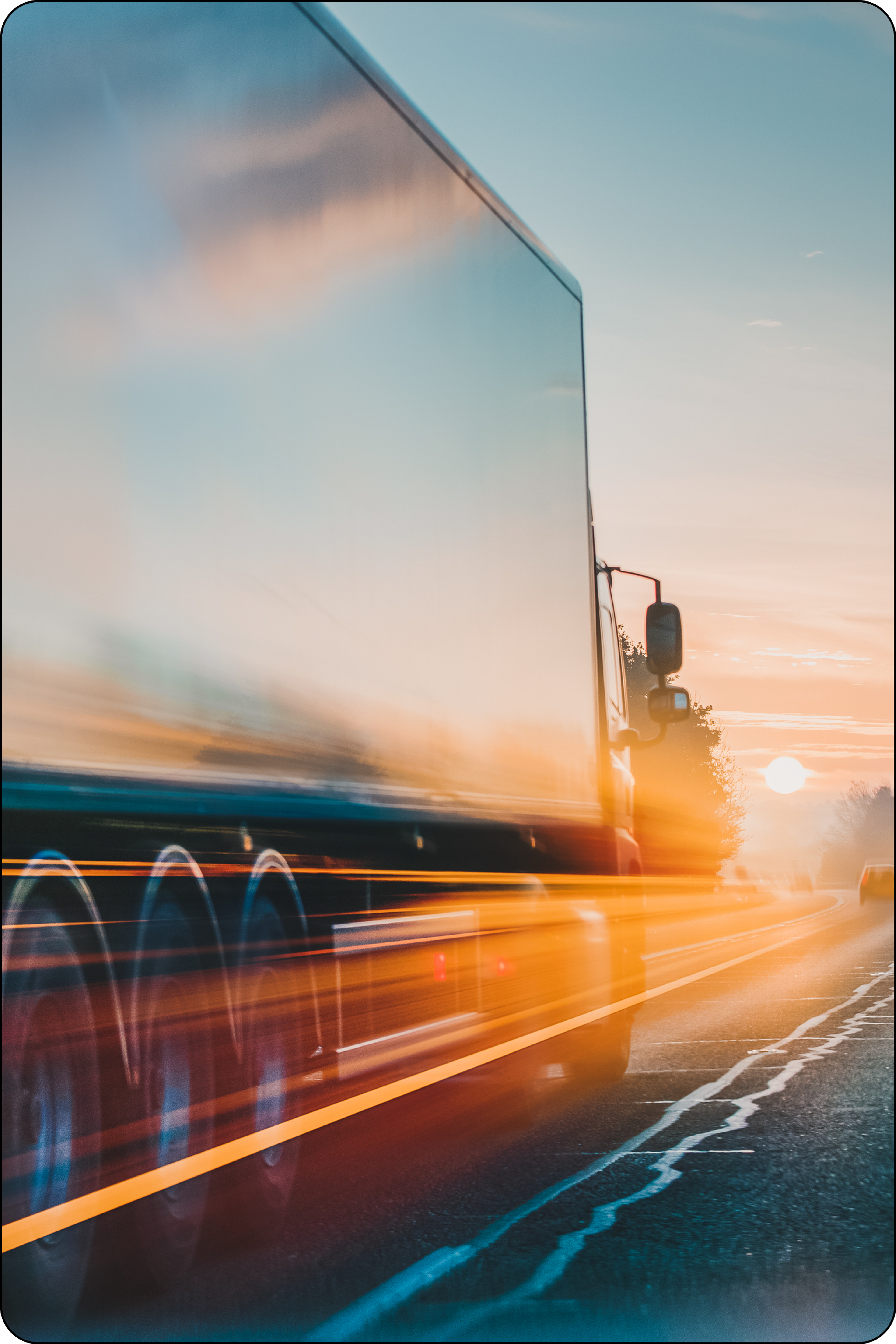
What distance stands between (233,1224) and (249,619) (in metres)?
2.19

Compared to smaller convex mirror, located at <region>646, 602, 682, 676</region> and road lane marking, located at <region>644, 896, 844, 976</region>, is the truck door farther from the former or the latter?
road lane marking, located at <region>644, 896, 844, 976</region>

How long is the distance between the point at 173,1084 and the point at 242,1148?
68 centimetres

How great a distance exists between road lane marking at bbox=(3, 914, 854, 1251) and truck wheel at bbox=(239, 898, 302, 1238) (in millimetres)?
58

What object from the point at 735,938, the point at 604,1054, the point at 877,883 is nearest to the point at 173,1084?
the point at 604,1054

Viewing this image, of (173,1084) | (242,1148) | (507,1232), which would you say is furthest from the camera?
(507,1232)

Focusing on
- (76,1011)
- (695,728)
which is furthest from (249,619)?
(695,728)

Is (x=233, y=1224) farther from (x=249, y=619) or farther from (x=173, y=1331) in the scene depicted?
(x=249, y=619)

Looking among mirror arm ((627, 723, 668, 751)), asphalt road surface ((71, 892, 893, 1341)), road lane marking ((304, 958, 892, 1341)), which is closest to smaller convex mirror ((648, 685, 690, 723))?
mirror arm ((627, 723, 668, 751))

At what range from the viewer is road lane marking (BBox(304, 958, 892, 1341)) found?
4.45 metres

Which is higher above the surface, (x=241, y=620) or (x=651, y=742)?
(x=241, y=620)

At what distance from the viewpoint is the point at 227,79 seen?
4.85m

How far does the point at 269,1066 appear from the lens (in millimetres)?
5234

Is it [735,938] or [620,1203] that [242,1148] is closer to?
[620,1203]

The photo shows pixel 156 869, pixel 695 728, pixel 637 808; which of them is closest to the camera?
pixel 156 869
